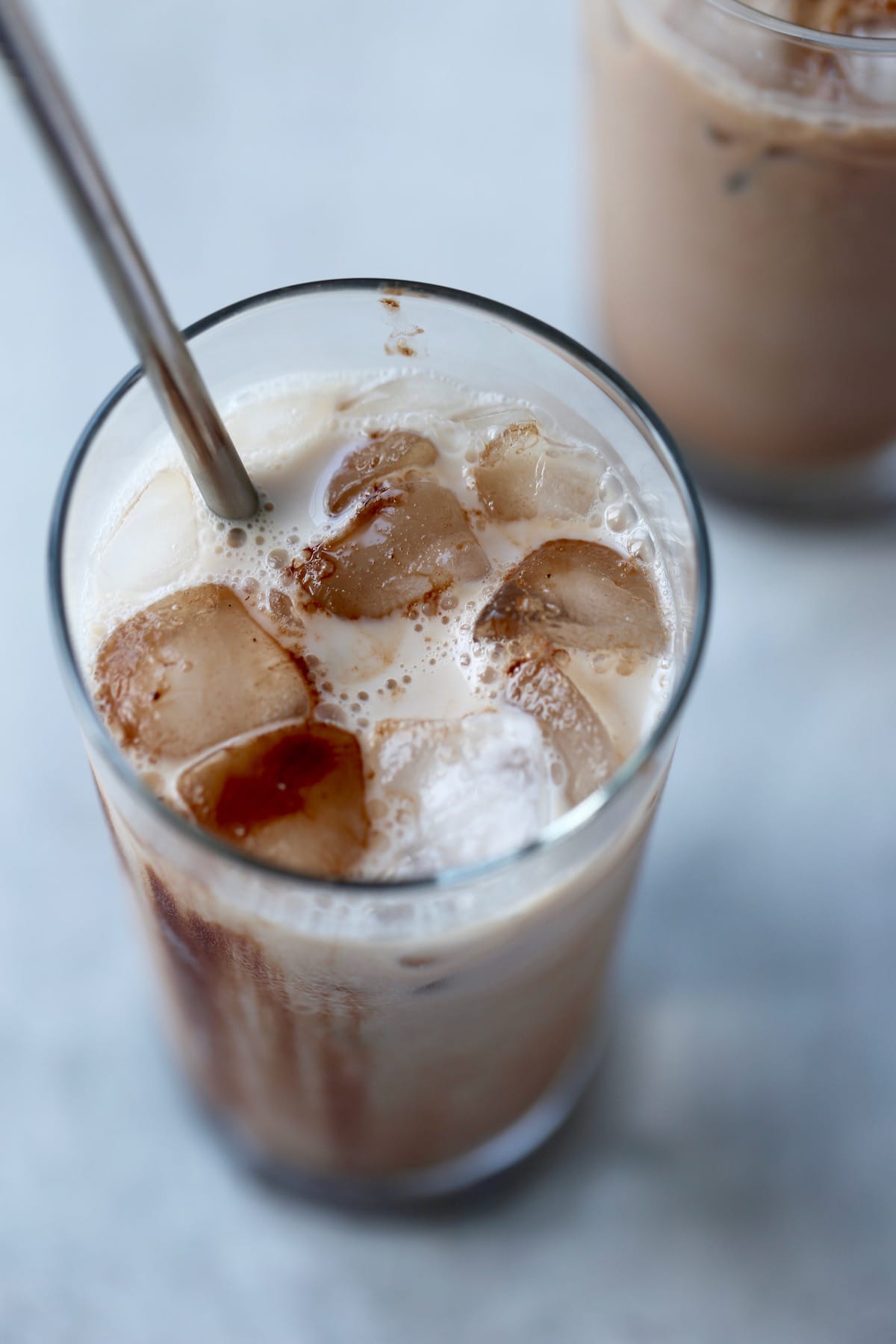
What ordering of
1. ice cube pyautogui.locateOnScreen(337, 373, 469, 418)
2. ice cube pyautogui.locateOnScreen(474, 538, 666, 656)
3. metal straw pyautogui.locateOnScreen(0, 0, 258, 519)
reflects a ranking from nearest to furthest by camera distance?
metal straw pyautogui.locateOnScreen(0, 0, 258, 519), ice cube pyautogui.locateOnScreen(474, 538, 666, 656), ice cube pyautogui.locateOnScreen(337, 373, 469, 418)

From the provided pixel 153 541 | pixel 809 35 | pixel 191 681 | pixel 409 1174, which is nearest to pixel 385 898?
pixel 191 681

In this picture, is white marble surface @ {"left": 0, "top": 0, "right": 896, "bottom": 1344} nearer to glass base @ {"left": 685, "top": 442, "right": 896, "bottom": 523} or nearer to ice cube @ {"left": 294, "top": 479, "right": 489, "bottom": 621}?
glass base @ {"left": 685, "top": 442, "right": 896, "bottom": 523}

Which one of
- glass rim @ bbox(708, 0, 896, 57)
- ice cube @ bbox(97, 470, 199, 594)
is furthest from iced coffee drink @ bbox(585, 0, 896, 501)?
ice cube @ bbox(97, 470, 199, 594)

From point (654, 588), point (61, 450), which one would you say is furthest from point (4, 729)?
point (654, 588)

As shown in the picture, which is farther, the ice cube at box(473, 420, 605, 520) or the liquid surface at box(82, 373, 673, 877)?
the ice cube at box(473, 420, 605, 520)

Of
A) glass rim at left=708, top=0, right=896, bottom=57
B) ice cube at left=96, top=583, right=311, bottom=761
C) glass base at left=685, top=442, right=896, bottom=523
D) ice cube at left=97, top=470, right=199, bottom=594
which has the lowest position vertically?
glass base at left=685, top=442, right=896, bottom=523

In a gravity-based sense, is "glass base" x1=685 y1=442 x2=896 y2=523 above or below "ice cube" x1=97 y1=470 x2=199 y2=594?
below

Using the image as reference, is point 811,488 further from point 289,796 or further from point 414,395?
point 289,796

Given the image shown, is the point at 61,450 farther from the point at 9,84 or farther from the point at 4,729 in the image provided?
the point at 9,84
